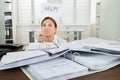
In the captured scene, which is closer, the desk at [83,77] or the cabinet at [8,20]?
the desk at [83,77]

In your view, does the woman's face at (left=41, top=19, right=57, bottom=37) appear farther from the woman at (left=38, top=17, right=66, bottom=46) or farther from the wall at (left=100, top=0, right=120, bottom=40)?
the wall at (left=100, top=0, right=120, bottom=40)

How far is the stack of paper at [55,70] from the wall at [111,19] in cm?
184

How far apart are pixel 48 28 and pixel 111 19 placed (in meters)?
1.63

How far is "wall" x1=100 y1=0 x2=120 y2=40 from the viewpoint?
2.30 meters

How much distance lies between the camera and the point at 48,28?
1110 mm

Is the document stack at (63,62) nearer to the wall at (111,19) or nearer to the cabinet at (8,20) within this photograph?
the wall at (111,19)

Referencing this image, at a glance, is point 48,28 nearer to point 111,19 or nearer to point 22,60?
point 22,60

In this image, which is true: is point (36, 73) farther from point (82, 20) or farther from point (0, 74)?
point (82, 20)

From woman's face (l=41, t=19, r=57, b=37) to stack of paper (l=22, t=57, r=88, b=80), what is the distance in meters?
0.50

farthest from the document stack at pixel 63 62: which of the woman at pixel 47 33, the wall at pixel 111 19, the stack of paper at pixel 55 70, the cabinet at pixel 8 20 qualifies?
the cabinet at pixel 8 20

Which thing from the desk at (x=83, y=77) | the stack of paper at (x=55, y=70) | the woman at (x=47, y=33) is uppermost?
the woman at (x=47, y=33)

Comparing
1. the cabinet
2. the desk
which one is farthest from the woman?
the cabinet

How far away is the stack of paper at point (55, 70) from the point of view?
470mm

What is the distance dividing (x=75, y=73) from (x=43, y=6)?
0.71 meters
